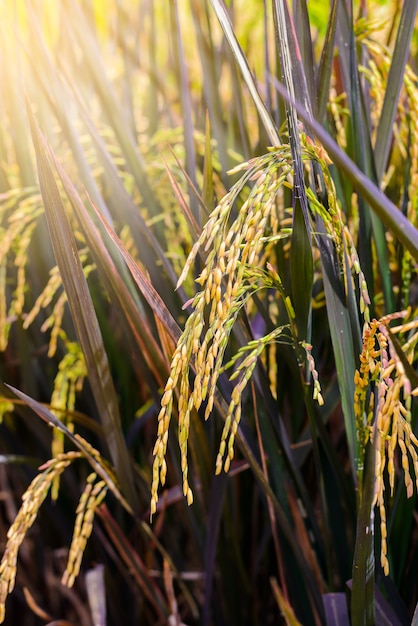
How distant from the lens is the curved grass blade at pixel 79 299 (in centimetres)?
70

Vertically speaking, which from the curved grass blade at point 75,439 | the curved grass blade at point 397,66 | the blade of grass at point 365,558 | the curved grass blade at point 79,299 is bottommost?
the blade of grass at point 365,558

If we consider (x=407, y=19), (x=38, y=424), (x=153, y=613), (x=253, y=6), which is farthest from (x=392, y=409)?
(x=253, y=6)

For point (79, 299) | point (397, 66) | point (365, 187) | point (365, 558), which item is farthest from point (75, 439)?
point (397, 66)

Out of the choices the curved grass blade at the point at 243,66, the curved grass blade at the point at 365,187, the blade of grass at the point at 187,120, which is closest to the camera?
the curved grass blade at the point at 365,187

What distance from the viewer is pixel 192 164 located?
37.4 inches

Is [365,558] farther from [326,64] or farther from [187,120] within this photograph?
[187,120]

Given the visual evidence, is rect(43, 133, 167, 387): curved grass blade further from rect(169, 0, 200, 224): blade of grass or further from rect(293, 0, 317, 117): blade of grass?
rect(293, 0, 317, 117): blade of grass

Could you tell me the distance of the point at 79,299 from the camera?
0.74m

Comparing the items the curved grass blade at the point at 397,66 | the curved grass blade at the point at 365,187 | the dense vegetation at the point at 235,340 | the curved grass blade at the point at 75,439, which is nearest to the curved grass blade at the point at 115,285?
the dense vegetation at the point at 235,340

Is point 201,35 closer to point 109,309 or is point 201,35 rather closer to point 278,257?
point 278,257

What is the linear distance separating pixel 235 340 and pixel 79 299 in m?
0.21

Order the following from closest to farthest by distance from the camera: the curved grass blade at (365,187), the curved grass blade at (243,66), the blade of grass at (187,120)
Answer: the curved grass blade at (365,187) → the curved grass blade at (243,66) → the blade of grass at (187,120)

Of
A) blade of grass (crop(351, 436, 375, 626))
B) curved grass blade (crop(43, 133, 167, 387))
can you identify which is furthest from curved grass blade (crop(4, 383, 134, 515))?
blade of grass (crop(351, 436, 375, 626))

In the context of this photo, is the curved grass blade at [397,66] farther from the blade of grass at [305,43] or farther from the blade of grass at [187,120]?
the blade of grass at [187,120]
